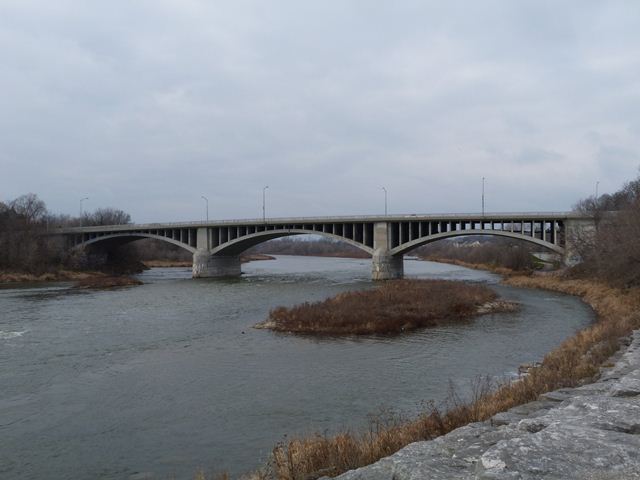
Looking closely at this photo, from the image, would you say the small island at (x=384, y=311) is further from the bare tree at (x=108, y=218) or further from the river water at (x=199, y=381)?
the bare tree at (x=108, y=218)

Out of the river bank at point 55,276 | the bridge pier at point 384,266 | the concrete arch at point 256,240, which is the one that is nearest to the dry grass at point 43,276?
the river bank at point 55,276

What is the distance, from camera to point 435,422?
9125 millimetres

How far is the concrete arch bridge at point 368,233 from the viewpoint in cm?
5703

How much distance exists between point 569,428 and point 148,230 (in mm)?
85135

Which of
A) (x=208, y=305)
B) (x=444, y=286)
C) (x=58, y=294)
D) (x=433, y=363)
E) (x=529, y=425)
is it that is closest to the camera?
(x=529, y=425)

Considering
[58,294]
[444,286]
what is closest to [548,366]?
[444,286]

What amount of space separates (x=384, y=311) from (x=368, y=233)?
44.0m

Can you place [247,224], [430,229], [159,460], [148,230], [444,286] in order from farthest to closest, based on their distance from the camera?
[148,230]
[247,224]
[430,229]
[444,286]
[159,460]

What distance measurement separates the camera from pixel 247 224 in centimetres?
7556

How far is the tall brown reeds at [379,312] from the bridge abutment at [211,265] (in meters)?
45.0

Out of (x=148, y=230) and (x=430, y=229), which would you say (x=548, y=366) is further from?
(x=148, y=230)

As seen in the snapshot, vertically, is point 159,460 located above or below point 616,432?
below

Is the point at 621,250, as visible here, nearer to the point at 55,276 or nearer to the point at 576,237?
the point at 576,237

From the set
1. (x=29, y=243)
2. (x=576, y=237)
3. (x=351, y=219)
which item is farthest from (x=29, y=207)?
(x=576, y=237)
